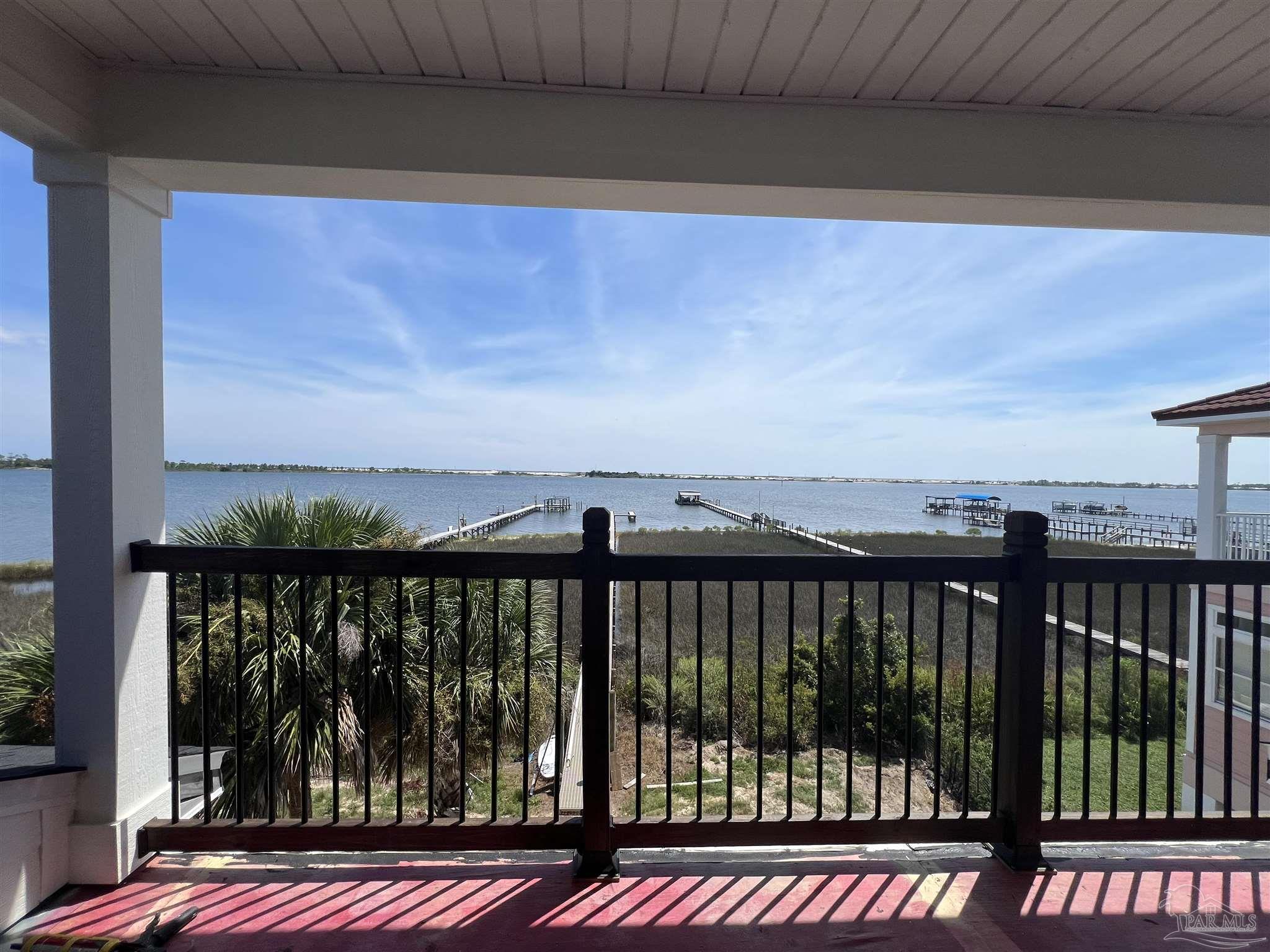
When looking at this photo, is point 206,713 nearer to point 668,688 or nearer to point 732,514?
point 668,688

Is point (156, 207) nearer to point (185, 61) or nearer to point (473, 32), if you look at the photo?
point (185, 61)

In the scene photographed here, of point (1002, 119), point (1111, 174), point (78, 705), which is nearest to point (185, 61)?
point (78, 705)

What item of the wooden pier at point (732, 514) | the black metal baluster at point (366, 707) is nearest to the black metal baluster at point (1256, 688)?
the black metal baluster at point (366, 707)

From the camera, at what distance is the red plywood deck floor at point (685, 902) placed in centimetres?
157

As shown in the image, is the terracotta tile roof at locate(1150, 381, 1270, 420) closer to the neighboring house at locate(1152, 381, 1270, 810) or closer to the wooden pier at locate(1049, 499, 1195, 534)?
the neighboring house at locate(1152, 381, 1270, 810)

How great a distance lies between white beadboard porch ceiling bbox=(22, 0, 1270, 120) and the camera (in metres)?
1.63

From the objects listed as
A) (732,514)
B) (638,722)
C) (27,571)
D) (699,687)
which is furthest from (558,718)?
(732,514)

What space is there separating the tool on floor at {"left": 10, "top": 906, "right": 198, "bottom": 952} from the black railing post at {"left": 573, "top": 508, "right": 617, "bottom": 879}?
1109 mm

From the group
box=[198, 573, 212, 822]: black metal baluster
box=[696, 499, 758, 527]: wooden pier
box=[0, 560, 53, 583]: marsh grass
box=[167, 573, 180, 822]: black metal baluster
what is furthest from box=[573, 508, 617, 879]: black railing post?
box=[696, 499, 758, 527]: wooden pier

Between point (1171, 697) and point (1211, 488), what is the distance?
825 centimetres

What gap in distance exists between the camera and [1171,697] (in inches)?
70.9

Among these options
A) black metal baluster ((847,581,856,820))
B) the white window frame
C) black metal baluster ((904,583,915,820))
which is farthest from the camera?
the white window frame

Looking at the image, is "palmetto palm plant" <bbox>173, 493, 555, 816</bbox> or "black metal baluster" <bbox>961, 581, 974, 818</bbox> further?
"palmetto palm plant" <bbox>173, 493, 555, 816</bbox>

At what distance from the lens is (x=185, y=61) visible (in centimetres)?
188
